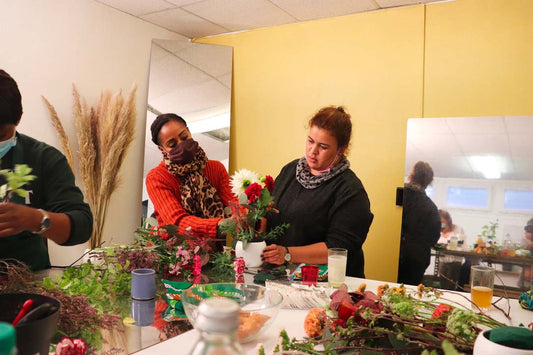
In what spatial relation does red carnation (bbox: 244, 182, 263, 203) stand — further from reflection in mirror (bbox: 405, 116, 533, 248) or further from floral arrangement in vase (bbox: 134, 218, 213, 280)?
reflection in mirror (bbox: 405, 116, 533, 248)

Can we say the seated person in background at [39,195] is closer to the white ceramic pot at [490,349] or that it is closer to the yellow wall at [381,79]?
the white ceramic pot at [490,349]

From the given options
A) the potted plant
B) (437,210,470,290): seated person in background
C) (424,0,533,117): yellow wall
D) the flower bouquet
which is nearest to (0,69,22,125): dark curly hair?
the potted plant

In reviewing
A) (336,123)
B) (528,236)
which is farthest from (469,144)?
(336,123)

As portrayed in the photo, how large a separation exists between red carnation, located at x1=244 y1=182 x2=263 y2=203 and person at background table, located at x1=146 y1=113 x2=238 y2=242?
2.20ft

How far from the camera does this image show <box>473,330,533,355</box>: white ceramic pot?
79 cm

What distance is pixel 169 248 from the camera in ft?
5.74

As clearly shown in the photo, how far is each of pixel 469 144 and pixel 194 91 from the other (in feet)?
8.20

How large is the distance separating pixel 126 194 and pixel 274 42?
77.6 inches

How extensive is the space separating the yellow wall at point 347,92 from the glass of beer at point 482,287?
6.91ft

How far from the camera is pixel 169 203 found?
8.46ft

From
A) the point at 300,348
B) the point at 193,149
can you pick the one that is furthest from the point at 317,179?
the point at 300,348

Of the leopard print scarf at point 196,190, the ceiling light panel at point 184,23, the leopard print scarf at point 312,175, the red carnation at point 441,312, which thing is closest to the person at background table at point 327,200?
the leopard print scarf at point 312,175

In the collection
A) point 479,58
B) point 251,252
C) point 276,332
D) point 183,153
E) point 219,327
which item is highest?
point 479,58

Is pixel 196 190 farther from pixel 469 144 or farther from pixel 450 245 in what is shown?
pixel 469 144
